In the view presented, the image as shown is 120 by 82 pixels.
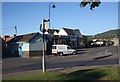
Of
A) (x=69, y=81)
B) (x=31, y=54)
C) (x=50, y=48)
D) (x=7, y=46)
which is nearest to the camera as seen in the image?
(x=69, y=81)

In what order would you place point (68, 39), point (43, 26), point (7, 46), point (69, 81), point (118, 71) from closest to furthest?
point (69, 81)
point (118, 71)
point (43, 26)
point (7, 46)
point (68, 39)

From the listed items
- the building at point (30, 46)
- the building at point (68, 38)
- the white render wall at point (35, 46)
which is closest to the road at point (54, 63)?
the building at point (30, 46)

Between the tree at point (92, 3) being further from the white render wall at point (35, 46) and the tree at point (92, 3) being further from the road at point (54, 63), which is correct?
the white render wall at point (35, 46)

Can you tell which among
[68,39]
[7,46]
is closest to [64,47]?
[7,46]

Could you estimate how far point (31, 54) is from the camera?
4400 centimetres

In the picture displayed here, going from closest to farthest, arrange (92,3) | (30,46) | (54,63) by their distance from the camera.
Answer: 1. (92,3)
2. (54,63)
3. (30,46)

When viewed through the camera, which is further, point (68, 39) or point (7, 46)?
point (68, 39)

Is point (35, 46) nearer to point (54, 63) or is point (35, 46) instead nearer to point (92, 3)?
point (54, 63)

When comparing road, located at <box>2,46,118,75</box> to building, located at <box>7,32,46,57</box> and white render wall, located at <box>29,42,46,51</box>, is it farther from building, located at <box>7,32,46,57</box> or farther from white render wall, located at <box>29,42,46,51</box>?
white render wall, located at <box>29,42,46,51</box>

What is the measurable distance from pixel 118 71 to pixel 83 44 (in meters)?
65.4

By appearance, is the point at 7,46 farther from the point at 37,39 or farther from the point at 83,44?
the point at 83,44

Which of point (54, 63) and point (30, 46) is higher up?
point (30, 46)

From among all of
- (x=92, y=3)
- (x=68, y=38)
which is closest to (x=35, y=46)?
(x=68, y=38)

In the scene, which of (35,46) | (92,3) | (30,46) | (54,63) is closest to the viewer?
(92,3)
